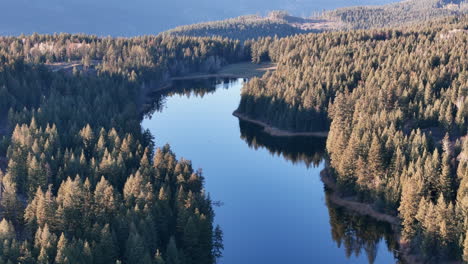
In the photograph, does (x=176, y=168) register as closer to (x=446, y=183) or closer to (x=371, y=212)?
(x=371, y=212)

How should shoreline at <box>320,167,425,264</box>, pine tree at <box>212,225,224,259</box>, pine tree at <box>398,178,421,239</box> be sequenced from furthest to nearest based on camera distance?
1. pine tree at <box>398,178,421,239</box>
2. pine tree at <box>212,225,224,259</box>
3. shoreline at <box>320,167,425,264</box>

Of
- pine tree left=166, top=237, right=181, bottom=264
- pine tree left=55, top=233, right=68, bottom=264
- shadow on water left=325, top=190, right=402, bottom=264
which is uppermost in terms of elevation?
pine tree left=55, top=233, right=68, bottom=264

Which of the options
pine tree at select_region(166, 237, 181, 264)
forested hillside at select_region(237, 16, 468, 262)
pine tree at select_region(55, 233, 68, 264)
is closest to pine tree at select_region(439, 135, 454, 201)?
forested hillside at select_region(237, 16, 468, 262)


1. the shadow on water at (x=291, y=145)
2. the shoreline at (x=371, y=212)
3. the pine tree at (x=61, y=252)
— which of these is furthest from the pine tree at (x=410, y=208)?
the pine tree at (x=61, y=252)

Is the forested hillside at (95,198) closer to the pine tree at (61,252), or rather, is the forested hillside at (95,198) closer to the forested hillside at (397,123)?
the pine tree at (61,252)

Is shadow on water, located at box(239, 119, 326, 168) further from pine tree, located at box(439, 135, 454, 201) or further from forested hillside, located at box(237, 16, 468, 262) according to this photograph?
pine tree, located at box(439, 135, 454, 201)

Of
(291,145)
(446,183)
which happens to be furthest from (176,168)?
(291,145)
